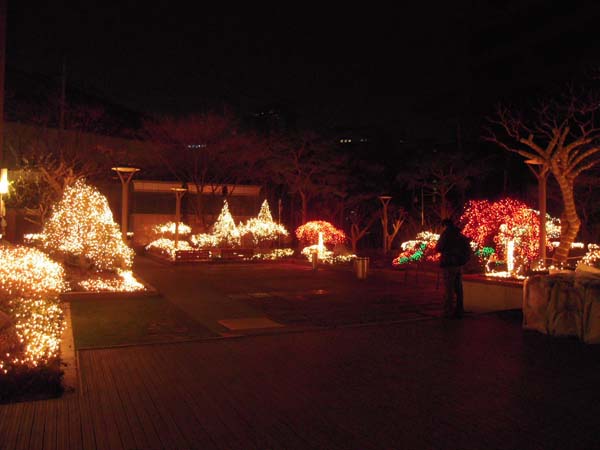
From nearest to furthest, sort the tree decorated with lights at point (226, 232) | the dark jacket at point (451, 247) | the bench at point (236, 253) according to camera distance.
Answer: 1. the dark jacket at point (451, 247)
2. the bench at point (236, 253)
3. the tree decorated with lights at point (226, 232)

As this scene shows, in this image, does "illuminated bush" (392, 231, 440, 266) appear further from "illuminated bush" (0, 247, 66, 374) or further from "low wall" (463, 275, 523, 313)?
"illuminated bush" (0, 247, 66, 374)

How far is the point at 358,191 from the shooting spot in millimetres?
31969

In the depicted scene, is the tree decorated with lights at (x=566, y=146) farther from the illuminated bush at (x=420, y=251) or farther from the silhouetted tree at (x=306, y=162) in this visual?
the silhouetted tree at (x=306, y=162)

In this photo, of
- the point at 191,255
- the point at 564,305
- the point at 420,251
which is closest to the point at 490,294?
the point at 564,305

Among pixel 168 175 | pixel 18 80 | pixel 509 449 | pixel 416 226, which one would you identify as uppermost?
pixel 18 80

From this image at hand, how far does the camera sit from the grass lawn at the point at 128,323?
27.5 ft

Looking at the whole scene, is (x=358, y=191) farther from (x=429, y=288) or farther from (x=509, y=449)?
(x=509, y=449)

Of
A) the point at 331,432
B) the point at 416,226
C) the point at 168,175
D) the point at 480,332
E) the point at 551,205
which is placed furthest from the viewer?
the point at 168,175

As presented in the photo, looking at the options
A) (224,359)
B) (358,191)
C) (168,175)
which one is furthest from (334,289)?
(168,175)

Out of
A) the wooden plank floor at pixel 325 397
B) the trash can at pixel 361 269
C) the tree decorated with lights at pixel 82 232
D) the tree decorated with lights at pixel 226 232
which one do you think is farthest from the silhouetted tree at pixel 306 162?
the wooden plank floor at pixel 325 397

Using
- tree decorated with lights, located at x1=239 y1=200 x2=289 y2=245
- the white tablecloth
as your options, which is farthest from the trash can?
tree decorated with lights, located at x1=239 y1=200 x2=289 y2=245

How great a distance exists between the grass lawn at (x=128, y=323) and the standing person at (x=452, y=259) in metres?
3.89

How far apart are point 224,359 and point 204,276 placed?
1146cm

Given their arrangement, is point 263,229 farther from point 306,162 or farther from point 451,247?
point 451,247
